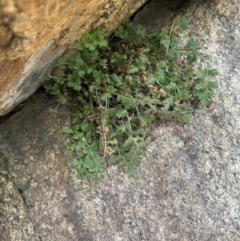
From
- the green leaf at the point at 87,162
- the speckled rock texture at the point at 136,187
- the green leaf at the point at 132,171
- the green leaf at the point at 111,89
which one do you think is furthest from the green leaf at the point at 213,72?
the green leaf at the point at 87,162

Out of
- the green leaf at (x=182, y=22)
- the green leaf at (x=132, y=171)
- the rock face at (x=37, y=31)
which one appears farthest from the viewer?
the green leaf at (x=182, y=22)

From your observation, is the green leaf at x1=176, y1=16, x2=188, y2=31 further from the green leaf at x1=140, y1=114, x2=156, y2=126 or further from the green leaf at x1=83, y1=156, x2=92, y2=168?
the green leaf at x1=83, y1=156, x2=92, y2=168

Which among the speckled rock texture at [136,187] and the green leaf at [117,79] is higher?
the green leaf at [117,79]

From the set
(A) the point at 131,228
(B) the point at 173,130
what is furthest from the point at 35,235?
(B) the point at 173,130

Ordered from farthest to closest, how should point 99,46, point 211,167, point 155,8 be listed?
1. point 155,8
2. point 211,167
3. point 99,46

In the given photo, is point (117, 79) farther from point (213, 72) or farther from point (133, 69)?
point (213, 72)

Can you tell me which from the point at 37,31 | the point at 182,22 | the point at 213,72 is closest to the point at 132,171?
the point at 213,72

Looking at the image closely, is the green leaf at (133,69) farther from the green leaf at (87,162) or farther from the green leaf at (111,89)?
the green leaf at (87,162)

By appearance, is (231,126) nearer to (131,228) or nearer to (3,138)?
(131,228)
